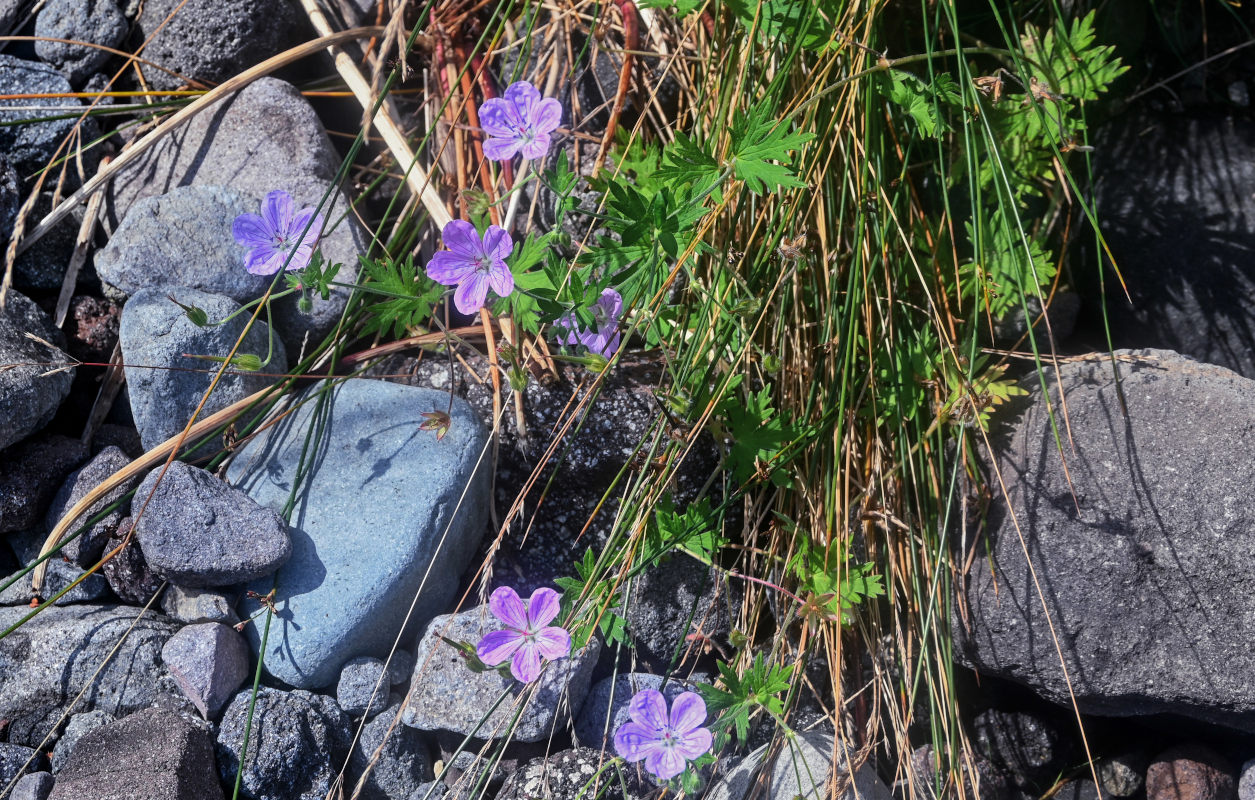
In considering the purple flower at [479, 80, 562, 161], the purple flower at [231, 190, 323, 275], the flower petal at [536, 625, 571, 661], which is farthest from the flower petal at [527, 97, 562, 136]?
the flower petal at [536, 625, 571, 661]

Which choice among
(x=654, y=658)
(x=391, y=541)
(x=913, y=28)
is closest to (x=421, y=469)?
(x=391, y=541)

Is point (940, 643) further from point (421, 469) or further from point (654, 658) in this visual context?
point (421, 469)

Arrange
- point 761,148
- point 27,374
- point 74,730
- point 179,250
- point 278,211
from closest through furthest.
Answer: point 761,148
point 278,211
point 74,730
point 27,374
point 179,250

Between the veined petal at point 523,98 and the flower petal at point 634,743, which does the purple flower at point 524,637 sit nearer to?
the flower petal at point 634,743

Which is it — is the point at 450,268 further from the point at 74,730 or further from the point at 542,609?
the point at 74,730

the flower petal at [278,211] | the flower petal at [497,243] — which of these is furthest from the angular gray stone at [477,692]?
the flower petal at [278,211]

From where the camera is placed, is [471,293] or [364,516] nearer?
[471,293]

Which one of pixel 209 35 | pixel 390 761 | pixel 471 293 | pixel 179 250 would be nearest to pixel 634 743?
pixel 390 761

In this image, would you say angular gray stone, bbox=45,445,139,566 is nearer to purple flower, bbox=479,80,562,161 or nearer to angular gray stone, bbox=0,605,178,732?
angular gray stone, bbox=0,605,178,732
